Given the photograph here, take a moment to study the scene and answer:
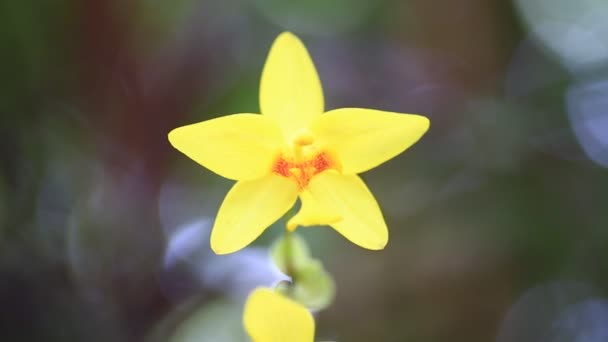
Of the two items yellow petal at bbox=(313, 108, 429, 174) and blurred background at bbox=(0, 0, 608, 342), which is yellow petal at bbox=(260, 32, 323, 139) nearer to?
yellow petal at bbox=(313, 108, 429, 174)

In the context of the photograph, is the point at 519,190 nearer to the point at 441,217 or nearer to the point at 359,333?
the point at 441,217

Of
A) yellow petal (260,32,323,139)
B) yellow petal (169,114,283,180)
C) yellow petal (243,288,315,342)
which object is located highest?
yellow petal (260,32,323,139)

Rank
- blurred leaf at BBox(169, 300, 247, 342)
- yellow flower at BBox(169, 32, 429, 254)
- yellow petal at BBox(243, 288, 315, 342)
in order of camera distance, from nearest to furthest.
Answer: yellow petal at BBox(243, 288, 315, 342) → yellow flower at BBox(169, 32, 429, 254) → blurred leaf at BBox(169, 300, 247, 342)

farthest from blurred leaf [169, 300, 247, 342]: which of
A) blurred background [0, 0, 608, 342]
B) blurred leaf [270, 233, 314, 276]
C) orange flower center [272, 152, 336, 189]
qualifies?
orange flower center [272, 152, 336, 189]

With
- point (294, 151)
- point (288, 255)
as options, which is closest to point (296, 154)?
point (294, 151)

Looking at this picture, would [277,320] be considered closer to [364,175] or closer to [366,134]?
[366,134]

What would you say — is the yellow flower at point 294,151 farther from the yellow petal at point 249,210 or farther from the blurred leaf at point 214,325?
the blurred leaf at point 214,325

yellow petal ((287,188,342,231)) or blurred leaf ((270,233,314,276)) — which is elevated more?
blurred leaf ((270,233,314,276))
